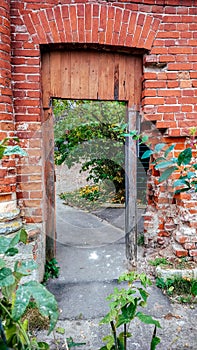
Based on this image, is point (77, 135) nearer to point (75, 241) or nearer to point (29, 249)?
point (75, 241)

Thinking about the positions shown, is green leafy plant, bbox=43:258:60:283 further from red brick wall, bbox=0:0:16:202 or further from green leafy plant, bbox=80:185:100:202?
green leafy plant, bbox=80:185:100:202

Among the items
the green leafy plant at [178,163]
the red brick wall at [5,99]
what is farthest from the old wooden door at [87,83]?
the green leafy plant at [178,163]

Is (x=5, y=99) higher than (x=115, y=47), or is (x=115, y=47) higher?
(x=115, y=47)

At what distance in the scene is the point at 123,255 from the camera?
3.96 metres

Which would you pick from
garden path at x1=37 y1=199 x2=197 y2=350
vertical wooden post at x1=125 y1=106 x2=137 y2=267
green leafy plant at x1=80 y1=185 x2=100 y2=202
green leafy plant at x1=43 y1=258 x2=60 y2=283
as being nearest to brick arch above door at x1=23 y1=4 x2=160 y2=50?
vertical wooden post at x1=125 y1=106 x2=137 y2=267

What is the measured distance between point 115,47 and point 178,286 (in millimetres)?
2672

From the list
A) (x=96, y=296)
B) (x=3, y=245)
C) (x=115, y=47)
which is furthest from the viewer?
(x=115, y=47)

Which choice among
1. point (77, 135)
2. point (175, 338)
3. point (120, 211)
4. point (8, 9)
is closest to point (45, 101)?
point (8, 9)

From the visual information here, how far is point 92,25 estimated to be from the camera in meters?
2.94

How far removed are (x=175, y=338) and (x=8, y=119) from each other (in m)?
2.46

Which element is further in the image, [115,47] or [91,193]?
[91,193]

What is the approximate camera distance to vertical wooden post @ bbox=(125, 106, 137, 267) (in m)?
3.38

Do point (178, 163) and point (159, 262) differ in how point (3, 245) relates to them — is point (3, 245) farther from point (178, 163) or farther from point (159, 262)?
point (159, 262)

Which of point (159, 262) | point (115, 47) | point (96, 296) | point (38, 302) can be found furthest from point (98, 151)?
point (38, 302)
